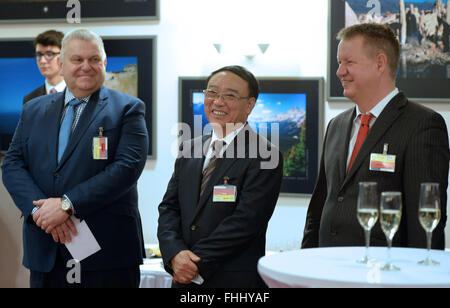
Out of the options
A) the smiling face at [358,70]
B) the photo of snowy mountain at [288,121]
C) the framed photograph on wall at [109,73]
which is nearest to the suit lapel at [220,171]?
the smiling face at [358,70]

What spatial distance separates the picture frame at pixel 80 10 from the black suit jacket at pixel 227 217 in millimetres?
2279

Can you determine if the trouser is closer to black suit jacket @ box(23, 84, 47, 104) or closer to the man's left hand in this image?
the man's left hand

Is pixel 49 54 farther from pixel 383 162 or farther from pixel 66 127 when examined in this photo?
pixel 383 162

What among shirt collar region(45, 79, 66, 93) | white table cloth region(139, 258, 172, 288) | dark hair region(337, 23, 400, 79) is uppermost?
dark hair region(337, 23, 400, 79)

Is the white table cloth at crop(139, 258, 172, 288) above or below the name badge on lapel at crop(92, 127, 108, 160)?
below

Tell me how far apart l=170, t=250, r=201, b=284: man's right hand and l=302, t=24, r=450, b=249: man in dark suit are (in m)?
0.58

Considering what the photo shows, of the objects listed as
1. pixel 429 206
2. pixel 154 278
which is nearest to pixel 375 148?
pixel 429 206

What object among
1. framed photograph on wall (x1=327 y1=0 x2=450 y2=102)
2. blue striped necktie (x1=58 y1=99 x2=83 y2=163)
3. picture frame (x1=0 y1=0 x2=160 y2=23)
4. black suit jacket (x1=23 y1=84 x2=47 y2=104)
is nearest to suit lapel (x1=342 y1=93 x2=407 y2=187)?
blue striped necktie (x1=58 y1=99 x2=83 y2=163)

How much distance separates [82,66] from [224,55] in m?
1.74

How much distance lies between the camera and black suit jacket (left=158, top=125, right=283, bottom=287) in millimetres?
3012

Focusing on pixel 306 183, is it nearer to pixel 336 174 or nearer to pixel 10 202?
pixel 336 174

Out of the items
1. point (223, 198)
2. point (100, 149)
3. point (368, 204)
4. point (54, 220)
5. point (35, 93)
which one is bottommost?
point (54, 220)

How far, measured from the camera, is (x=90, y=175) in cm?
343

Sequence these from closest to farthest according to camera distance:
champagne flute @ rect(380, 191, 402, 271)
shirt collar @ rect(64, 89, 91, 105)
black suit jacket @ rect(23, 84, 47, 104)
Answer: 1. champagne flute @ rect(380, 191, 402, 271)
2. shirt collar @ rect(64, 89, 91, 105)
3. black suit jacket @ rect(23, 84, 47, 104)
